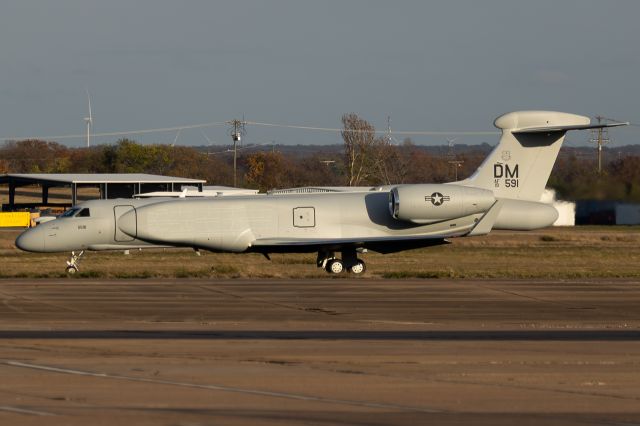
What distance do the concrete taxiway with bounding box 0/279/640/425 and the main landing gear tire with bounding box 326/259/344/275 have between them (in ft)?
25.6

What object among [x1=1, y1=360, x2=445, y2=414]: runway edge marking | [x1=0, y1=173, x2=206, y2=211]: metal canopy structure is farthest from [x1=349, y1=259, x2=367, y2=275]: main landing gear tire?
[x1=0, y1=173, x2=206, y2=211]: metal canopy structure

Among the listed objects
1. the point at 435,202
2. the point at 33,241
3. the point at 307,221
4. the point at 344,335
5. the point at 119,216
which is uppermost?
the point at 435,202

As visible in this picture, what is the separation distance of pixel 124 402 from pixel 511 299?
1557 cm

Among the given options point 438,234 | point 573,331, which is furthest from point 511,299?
point 438,234

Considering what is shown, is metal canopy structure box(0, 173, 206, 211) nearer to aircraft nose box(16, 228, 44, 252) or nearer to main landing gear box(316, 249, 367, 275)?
aircraft nose box(16, 228, 44, 252)

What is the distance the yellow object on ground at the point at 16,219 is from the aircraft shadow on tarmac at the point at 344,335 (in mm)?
60829

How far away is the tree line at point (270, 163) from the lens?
108938mm

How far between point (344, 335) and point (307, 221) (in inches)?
667

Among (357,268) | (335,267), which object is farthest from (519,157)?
(335,267)

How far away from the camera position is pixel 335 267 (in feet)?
119

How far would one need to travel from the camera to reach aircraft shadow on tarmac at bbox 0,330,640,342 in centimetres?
1897

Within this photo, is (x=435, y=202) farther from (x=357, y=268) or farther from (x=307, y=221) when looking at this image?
(x=307, y=221)

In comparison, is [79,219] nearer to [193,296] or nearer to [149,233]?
[149,233]

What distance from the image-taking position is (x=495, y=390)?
45.0 ft
